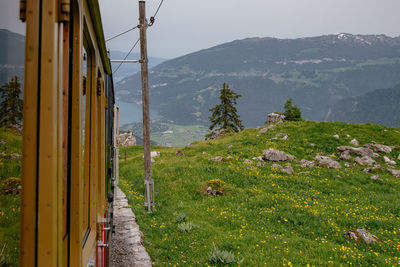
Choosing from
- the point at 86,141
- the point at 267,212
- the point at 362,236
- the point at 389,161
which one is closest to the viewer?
the point at 86,141

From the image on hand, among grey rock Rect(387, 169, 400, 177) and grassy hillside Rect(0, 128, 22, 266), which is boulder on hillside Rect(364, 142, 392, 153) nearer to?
grey rock Rect(387, 169, 400, 177)

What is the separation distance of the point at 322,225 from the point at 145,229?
16.3 ft

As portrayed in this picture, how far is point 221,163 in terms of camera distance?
15.4m

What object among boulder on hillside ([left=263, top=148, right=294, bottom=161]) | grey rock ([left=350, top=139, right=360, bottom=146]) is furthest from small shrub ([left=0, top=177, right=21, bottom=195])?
grey rock ([left=350, top=139, right=360, bottom=146])

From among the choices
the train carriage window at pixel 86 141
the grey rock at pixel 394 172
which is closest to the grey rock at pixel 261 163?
the grey rock at pixel 394 172

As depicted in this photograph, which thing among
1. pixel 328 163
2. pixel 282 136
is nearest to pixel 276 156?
pixel 328 163

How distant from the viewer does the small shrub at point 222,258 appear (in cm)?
583

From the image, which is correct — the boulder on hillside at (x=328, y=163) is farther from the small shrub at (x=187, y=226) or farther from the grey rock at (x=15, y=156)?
the grey rock at (x=15, y=156)

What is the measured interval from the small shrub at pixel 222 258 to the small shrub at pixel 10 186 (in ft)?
16.9

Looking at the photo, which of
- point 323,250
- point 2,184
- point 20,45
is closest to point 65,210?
point 2,184

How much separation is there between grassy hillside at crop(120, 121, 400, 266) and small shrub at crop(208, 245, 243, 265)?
9 centimetres

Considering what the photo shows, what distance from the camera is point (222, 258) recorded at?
589 centimetres

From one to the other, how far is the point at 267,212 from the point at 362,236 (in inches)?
103

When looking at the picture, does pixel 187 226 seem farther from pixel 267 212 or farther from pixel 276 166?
pixel 276 166
